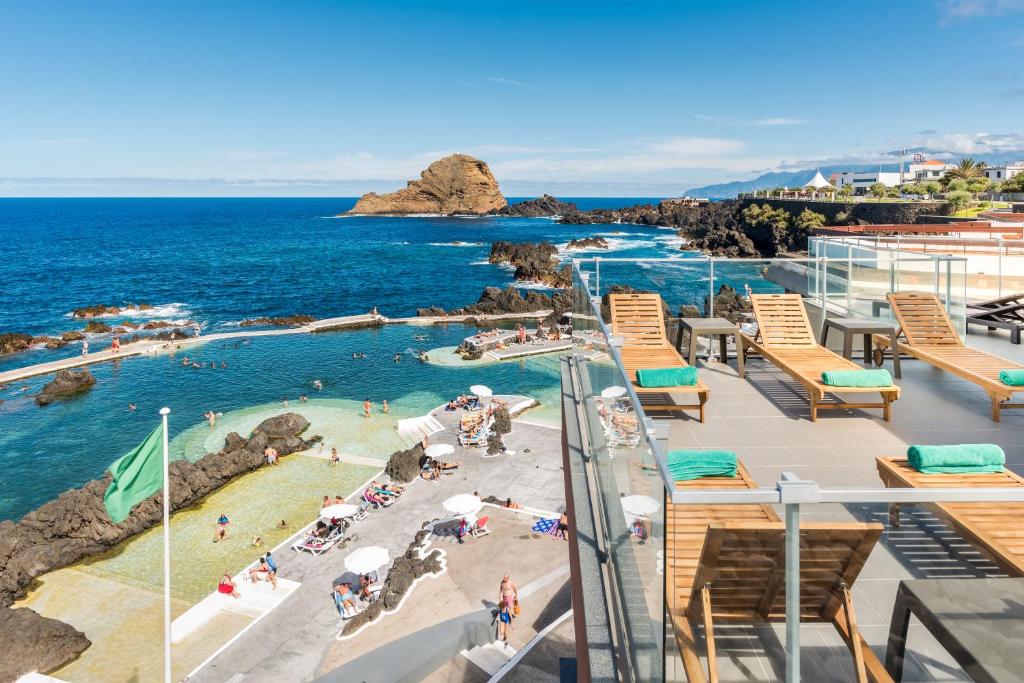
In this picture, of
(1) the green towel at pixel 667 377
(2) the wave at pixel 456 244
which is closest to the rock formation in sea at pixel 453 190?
(2) the wave at pixel 456 244

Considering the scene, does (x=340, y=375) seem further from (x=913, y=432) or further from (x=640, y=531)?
(x=640, y=531)

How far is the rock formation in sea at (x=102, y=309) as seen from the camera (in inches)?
1839

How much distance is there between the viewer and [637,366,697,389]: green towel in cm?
603

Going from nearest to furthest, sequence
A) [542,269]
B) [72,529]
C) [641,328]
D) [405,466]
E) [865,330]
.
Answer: [865,330]
[641,328]
[72,529]
[405,466]
[542,269]

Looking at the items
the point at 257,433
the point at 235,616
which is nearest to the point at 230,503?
the point at 257,433

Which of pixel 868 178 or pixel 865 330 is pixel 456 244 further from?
pixel 865 330

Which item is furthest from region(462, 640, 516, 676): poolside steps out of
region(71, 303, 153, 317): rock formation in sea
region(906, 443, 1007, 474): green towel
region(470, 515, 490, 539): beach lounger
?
region(71, 303, 153, 317): rock formation in sea

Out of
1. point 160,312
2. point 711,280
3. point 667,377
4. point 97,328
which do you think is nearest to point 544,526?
point 711,280

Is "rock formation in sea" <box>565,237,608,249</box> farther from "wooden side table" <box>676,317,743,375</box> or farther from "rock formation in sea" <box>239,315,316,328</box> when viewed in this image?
"wooden side table" <box>676,317,743,375</box>

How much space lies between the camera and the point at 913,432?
5.77m

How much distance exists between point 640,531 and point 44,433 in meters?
27.9

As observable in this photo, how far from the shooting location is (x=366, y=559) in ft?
43.2

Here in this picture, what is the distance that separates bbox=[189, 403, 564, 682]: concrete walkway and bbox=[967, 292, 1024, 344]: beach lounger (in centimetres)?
989

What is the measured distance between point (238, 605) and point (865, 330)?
12.3 m
